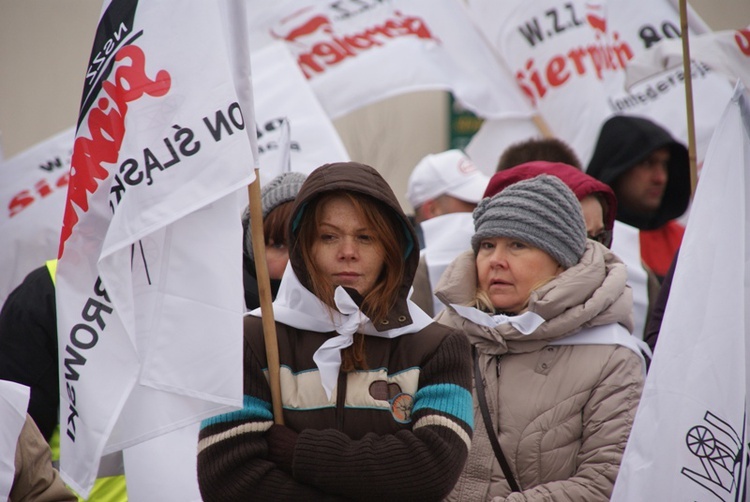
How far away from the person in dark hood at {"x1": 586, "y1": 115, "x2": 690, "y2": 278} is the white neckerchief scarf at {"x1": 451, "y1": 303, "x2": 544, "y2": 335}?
2072 mm

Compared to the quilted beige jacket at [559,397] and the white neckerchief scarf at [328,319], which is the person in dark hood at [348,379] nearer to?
the white neckerchief scarf at [328,319]

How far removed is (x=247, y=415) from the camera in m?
2.55

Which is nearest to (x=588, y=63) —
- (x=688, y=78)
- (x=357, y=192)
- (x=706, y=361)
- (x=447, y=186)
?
(x=447, y=186)

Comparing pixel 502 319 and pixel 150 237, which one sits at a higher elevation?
pixel 150 237

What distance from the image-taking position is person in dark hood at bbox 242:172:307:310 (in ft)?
12.4

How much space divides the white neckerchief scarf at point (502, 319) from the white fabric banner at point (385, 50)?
3185mm

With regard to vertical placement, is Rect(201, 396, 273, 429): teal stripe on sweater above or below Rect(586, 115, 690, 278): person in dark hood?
above

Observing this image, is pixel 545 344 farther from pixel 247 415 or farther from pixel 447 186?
pixel 447 186

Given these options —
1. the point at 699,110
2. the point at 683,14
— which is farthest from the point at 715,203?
the point at 699,110

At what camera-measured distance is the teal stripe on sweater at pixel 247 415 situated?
2.55 meters

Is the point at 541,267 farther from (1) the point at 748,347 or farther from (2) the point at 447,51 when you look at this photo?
(2) the point at 447,51

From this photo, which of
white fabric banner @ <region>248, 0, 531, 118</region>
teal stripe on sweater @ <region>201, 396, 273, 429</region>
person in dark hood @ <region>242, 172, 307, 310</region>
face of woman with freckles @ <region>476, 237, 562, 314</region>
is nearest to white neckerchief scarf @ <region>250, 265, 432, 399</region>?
teal stripe on sweater @ <region>201, 396, 273, 429</region>

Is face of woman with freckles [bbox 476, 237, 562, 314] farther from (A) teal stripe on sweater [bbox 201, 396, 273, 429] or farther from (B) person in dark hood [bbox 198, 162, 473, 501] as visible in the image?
(A) teal stripe on sweater [bbox 201, 396, 273, 429]

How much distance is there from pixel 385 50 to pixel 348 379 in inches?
163
